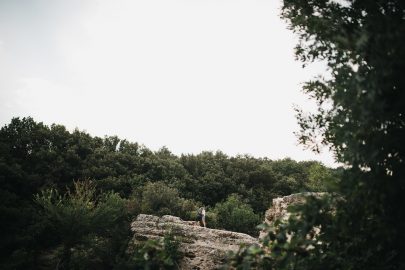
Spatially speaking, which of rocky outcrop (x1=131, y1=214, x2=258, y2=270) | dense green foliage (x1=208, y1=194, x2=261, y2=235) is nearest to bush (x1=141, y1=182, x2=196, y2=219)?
dense green foliage (x1=208, y1=194, x2=261, y2=235)

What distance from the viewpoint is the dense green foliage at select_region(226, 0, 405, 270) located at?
281 centimetres

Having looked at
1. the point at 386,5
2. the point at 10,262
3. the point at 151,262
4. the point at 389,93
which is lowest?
the point at 10,262

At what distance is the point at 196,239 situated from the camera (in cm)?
1203

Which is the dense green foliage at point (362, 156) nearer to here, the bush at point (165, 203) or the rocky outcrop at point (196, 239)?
the rocky outcrop at point (196, 239)

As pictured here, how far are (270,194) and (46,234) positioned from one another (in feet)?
64.9

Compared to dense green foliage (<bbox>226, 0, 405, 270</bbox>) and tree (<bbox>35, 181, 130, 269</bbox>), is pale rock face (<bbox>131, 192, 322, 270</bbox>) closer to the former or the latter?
tree (<bbox>35, 181, 130, 269</bbox>)

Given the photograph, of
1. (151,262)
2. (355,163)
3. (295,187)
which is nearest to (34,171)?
(151,262)

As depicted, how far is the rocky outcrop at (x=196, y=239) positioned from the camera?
1073 centimetres

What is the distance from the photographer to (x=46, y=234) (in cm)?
1534

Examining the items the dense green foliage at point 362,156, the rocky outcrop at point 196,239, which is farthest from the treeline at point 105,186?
the dense green foliage at point 362,156

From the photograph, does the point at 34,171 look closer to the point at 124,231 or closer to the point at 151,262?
the point at 124,231

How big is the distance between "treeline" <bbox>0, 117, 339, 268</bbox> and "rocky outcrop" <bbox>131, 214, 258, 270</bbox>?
53.5 inches

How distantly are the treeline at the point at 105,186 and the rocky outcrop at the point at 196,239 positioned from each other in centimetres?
136

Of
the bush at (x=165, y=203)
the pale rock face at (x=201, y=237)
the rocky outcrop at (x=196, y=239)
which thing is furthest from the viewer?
the bush at (x=165, y=203)
